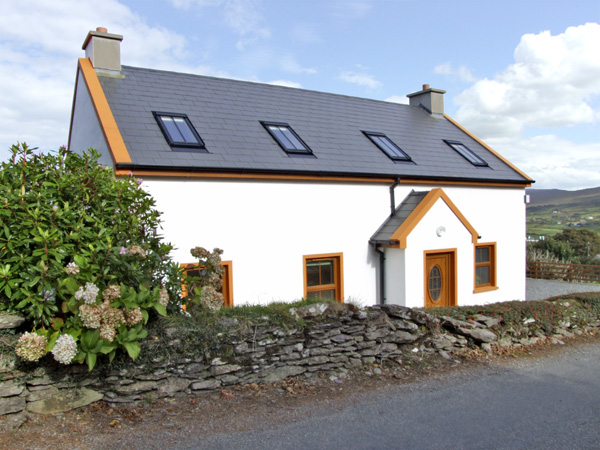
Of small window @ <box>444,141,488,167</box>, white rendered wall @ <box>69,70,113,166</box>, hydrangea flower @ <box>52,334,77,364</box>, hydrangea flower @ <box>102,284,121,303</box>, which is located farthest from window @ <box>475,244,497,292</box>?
hydrangea flower @ <box>52,334,77,364</box>

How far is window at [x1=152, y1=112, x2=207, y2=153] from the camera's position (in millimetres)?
9742

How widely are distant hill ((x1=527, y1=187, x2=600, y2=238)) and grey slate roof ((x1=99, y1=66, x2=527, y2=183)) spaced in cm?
5061

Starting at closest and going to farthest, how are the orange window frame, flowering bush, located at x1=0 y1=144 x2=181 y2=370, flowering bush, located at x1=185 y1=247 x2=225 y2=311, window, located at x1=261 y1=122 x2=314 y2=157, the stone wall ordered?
1. flowering bush, located at x1=0 y1=144 x2=181 y2=370
2. the stone wall
3. flowering bush, located at x1=185 y1=247 x2=225 y2=311
4. window, located at x1=261 y1=122 x2=314 y2=157
5. the orange window frame

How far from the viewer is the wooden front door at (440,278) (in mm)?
11812

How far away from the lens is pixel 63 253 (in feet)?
17.4

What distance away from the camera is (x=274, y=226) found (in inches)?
402

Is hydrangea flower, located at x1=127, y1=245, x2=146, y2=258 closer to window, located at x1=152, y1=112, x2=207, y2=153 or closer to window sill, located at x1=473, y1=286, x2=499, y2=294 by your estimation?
window, located at x1=152, y1=112, x2=207, y2=153

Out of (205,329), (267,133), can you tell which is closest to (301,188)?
(267,133)

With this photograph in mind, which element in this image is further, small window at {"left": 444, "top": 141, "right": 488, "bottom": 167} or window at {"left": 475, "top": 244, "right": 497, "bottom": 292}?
small window at {"left": 444, "top": 141, "right": 488, "bottom": 167}

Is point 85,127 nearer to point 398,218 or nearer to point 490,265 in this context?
point 398,218

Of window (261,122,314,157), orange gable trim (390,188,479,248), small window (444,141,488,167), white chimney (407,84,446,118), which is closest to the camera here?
orange gable trim (390,188,479,248)

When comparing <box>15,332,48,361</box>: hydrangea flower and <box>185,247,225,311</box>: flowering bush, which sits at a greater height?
<box>185,247,225,311</box>: flowering bush

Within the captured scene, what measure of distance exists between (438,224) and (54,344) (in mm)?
8984

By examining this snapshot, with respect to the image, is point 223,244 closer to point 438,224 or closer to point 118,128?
point 118,128
